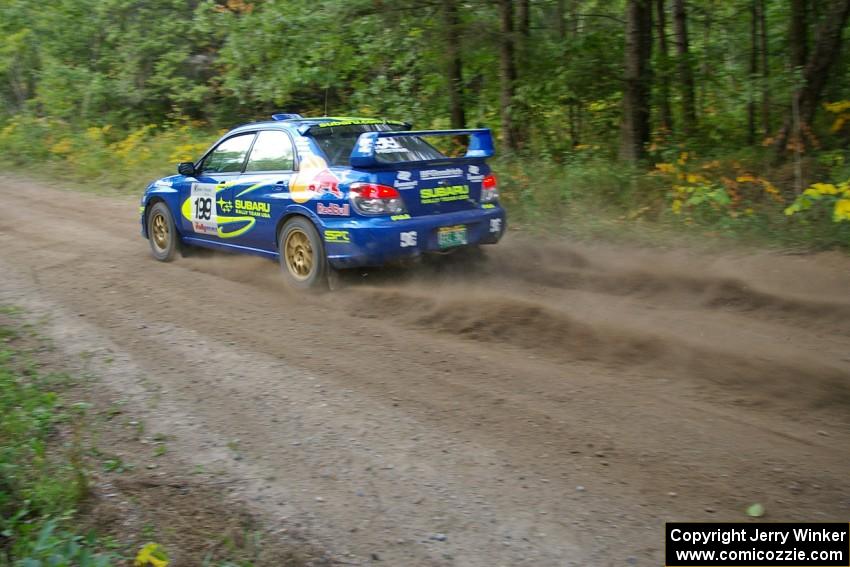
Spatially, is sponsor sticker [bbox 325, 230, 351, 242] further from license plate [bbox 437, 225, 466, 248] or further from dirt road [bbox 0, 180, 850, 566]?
license plate [bbox 437, 225, 466, 248]

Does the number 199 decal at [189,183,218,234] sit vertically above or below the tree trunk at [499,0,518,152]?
below

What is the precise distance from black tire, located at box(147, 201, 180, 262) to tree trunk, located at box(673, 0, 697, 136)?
767 centimetres

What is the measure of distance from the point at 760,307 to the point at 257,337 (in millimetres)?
4263

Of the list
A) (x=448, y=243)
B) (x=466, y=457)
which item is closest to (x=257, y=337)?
(x=448, y=243)

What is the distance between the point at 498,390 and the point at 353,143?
366 centimetres

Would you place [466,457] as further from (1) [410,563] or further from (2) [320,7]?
(2) [320,7]

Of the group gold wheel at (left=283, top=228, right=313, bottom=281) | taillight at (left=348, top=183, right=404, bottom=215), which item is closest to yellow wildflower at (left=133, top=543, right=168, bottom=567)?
taillight at (left=348, top=183, right=404, bottom=215)

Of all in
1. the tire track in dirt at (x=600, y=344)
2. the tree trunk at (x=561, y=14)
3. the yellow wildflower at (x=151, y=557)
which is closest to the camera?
the yellow wildflower at (x=151, y=557)

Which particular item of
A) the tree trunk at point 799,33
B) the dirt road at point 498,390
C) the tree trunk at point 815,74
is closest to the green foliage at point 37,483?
the dirt road at point 498,390

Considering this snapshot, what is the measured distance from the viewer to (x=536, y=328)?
638 centimetres

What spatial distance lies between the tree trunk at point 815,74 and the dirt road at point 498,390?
297 centimetres

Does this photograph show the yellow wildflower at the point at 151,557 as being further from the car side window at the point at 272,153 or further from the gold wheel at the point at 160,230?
the gold wheel at the point at 160,230

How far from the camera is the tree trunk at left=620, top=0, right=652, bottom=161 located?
11.2 metres

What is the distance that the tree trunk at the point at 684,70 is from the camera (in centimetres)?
1204
